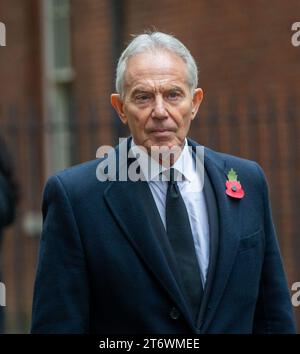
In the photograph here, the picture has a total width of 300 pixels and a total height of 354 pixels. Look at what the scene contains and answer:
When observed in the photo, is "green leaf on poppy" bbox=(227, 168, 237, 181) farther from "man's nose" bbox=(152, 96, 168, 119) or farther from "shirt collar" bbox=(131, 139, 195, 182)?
"man's nose" bbox=(152, 96, 168, 119)

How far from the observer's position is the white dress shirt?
147 inches

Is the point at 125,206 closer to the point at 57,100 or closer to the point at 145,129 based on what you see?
the point at 145,129

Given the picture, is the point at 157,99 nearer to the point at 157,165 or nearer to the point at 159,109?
the point at 159,109

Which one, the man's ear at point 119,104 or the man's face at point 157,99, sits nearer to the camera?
the man's face at point 157,99

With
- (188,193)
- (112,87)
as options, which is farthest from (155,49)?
(112,87)

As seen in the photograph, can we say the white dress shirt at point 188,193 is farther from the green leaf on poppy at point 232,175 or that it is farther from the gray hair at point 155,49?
the gray hair at point 155,49

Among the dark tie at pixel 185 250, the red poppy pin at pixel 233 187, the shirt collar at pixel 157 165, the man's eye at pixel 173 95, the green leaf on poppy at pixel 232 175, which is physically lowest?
the dark tie at pixel 185 250

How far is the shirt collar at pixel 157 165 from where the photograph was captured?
12.3 feet

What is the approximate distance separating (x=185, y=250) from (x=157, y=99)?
524 millimetres

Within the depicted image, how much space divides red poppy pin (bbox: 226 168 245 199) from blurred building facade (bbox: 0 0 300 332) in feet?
17.6
